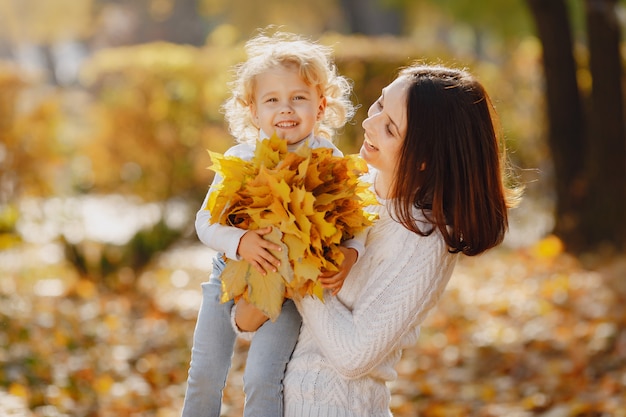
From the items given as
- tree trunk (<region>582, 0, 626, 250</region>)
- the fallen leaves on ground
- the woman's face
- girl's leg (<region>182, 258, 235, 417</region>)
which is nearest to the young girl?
girl's leg (<region>182, 258, 235, 417</region>)

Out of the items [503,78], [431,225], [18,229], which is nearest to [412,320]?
[431,225]

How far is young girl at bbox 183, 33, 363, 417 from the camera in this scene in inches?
99.4

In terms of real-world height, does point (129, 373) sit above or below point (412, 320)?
below

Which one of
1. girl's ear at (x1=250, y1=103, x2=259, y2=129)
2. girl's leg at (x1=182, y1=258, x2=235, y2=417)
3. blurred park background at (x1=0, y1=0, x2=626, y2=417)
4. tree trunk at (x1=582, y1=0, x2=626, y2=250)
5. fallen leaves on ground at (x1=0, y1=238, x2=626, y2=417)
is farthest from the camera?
tree trunk at (x1=582, y1=0, x2=626, y2=250)

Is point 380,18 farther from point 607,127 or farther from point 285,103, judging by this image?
point 285,103

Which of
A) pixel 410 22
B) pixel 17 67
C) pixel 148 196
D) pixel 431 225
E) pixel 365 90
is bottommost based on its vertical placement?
pixel 410 22

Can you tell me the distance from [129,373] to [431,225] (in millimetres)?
4142

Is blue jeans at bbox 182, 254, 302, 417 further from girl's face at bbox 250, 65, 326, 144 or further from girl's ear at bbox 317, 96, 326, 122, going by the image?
girl's ear at bbox 317, 96, 326, 122

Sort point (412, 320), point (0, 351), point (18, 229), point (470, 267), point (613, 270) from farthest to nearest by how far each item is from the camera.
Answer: point (470, 267)
point (18, 229)
point (613, 270)
point (0, 351)
point (412, 320)

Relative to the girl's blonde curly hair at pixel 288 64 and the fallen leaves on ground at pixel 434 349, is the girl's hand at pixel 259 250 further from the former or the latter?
the fallen leaves on ground at pixel 434 349

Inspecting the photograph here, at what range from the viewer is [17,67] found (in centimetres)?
1106

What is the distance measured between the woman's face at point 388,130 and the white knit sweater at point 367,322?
147 mm

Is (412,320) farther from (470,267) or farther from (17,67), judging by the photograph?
(17,67)

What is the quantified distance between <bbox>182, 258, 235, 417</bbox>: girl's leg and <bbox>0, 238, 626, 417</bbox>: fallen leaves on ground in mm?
1414
